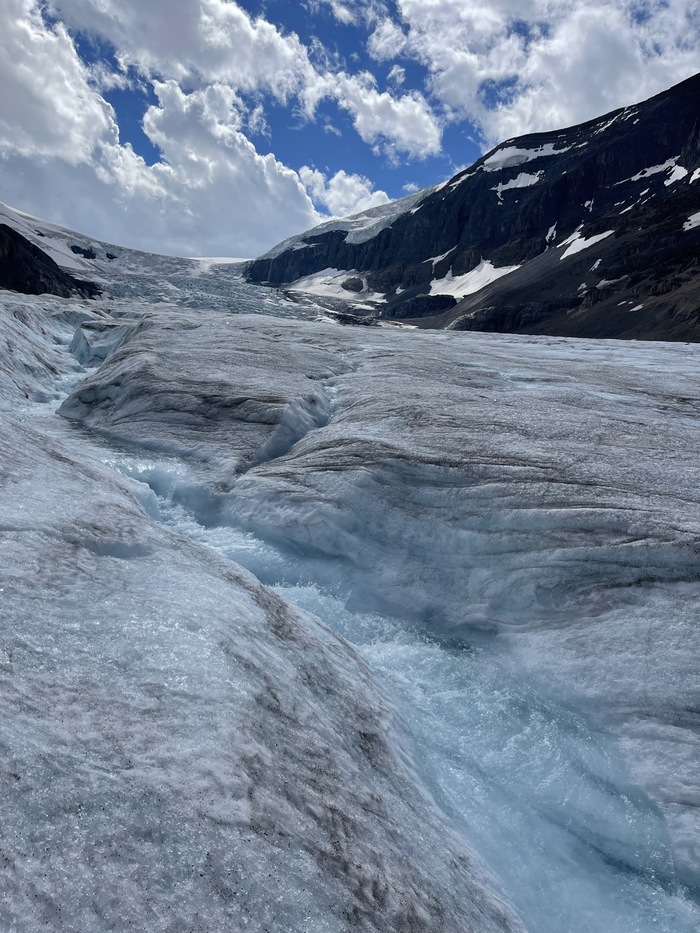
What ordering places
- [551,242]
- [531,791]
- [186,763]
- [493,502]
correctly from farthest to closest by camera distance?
[551,242], [493,502], [531,791], [186,763]

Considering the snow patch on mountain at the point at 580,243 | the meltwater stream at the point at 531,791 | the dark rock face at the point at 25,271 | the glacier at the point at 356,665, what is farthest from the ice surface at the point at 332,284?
the meltwater stream at the point at 531,791

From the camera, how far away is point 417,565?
10.1 meters

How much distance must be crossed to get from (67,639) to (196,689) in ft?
3.81

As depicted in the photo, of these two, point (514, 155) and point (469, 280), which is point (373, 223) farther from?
point (469, 280)

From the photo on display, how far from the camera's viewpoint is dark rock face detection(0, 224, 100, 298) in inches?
2648

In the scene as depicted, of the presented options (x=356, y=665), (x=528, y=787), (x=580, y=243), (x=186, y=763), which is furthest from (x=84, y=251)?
(x=186, y=763)

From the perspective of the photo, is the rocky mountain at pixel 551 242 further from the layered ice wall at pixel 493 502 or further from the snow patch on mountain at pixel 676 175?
the layered ice wall at pixel 493 502

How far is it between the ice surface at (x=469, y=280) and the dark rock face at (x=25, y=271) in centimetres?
9118

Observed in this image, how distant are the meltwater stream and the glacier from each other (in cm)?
3

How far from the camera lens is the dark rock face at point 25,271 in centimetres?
6725

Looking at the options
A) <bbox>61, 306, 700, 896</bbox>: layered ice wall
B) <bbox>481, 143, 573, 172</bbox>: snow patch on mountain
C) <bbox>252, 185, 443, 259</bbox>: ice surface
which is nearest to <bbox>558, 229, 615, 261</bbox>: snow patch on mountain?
<bbox>481, 143, 573, 172</bbox>: snow patch on mountain

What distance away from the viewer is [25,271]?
70.0 meters

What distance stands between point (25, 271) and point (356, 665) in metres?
79.5

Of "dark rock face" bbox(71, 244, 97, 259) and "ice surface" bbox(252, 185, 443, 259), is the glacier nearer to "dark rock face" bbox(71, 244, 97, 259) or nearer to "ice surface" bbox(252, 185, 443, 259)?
"dark rock face" bbox(71, 244, 97, 259)
